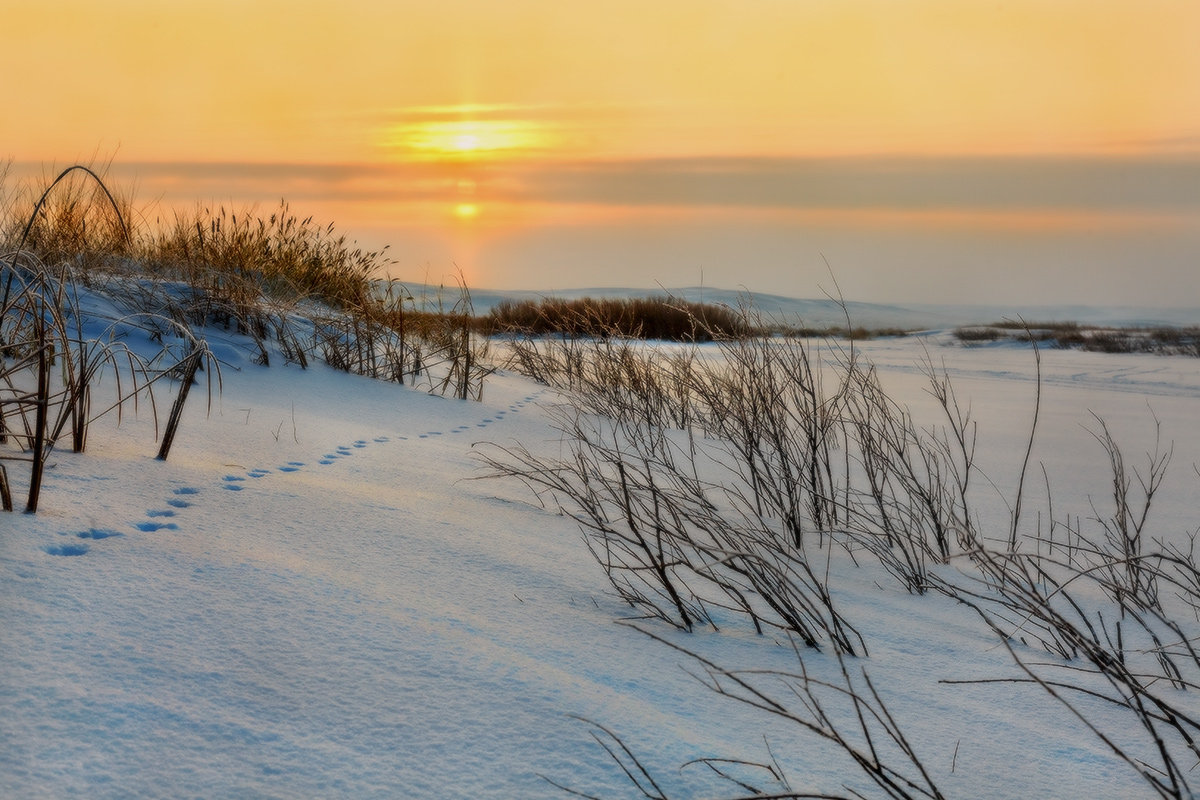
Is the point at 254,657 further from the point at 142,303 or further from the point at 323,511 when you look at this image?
the point at 142,303

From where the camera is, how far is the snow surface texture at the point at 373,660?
1.01 metres

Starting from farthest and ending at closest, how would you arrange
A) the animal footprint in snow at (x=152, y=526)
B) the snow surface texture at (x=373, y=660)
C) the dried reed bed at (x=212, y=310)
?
1. the dried reed bed at (x=212, y=310)
2. the animal footprint in snow at (x=152, y=526)
3. the snow surface texture at (x=373, y=660)

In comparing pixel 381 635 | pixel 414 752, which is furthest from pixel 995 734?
pixel 381 635

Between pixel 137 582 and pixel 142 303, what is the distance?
148 inches

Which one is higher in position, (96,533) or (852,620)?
(96,533)

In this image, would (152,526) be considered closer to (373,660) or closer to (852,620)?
(373,660)

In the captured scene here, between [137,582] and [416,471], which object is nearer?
[137,582]

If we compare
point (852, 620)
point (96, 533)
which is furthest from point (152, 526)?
point (852, 620)

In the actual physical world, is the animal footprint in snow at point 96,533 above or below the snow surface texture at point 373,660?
above

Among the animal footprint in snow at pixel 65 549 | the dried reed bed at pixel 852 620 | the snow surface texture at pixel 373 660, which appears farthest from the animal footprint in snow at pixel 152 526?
the dried reed bed at pixel 852 620

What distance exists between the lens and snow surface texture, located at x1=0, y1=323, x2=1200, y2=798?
1.01 m

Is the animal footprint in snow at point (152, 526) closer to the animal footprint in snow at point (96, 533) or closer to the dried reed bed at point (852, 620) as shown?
the animal footprint in snow at point (96, 533)

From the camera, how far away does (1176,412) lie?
21.4ft

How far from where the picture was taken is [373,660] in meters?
1.26
